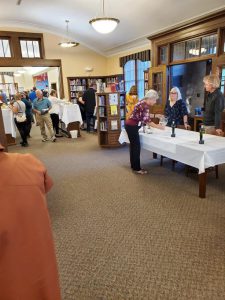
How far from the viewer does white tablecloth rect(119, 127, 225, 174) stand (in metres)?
2.88

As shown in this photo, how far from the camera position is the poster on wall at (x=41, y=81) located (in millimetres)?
14136

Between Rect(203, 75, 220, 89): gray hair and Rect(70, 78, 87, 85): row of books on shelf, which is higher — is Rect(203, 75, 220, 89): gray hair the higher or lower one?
the lower one

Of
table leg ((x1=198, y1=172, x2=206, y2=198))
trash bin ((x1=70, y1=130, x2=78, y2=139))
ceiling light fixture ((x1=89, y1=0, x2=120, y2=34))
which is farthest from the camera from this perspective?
trash bin ((x1=70, y1=130, x2=78, y2=139))

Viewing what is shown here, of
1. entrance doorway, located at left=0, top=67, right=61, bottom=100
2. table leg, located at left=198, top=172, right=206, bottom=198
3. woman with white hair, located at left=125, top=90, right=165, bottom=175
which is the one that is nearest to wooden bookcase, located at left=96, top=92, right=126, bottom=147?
woman with white hair, located at left=125, top=90, right=165, bottom=175

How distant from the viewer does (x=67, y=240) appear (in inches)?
95.2

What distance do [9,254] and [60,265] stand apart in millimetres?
1511

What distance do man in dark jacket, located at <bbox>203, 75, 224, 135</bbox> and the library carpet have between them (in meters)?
0.88

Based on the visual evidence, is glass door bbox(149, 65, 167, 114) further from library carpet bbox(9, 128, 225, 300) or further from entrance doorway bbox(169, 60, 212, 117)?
library carpet bbox(9, 128, 225, 300)

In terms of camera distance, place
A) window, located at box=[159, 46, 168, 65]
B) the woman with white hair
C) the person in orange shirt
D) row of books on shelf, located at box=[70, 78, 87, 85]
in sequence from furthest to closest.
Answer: row of books on shelf, located at box=[70, 78, 87, 85] → window, located at box=[159, 46, 168, 65] → the woman with white hair → the person in orange shirt

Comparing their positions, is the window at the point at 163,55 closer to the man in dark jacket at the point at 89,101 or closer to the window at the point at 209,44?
the window at the point at 209,44

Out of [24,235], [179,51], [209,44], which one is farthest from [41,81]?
[24,235]

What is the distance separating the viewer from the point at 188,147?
3.06m

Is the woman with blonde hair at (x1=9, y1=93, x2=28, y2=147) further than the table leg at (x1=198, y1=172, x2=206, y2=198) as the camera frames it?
Yes

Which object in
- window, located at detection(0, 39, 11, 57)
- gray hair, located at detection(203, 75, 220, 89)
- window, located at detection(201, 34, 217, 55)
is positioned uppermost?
window, located at detection(0, 39, 11, 57)
